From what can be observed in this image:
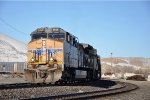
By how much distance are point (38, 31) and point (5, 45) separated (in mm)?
97905

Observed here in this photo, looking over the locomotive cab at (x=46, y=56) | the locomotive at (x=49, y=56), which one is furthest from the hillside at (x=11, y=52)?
the locomotive cab at (x=46, y=56)

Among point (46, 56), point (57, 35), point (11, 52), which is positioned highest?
point (11, 52)

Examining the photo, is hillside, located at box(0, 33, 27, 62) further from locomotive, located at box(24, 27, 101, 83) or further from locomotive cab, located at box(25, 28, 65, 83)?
locomotive cab, located at box(25, 28, 65, 83)

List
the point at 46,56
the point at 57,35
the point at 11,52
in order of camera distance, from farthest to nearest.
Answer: the point at 11,52 → the point at 57,35 → the point at 46,56

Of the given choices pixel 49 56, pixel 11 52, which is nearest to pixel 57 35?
pixel 49 56

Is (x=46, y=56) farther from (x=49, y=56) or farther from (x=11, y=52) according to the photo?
(x=11, y=52)

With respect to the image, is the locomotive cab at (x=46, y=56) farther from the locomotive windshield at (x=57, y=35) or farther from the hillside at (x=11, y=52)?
the hillside at (x=11, y=52)

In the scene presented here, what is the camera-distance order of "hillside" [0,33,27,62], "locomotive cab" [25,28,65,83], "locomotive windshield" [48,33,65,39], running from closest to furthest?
"locomotive cab" [25,28,65,83]
"locomotive windshield" [48,33,65,39]
"hillside" [0,33,27,62]

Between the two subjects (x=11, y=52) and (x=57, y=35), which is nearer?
(x=57, y=35)

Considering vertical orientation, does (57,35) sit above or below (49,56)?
above

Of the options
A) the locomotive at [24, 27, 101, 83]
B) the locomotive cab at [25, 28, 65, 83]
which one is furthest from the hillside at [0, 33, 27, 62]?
the locomotive cab at [25, 28, 65, 83]

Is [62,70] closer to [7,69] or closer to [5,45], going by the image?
[7,69]

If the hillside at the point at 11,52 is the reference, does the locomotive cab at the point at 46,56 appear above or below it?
below

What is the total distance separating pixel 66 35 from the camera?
75.6 feet
